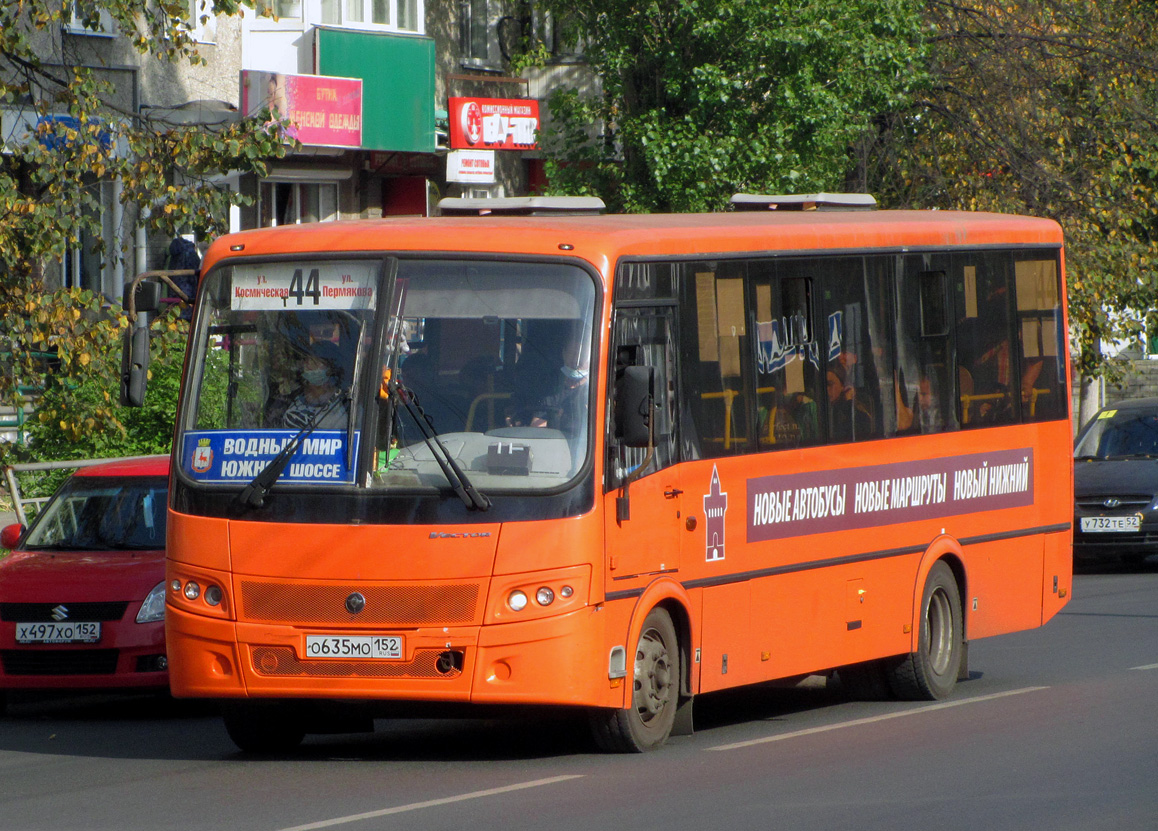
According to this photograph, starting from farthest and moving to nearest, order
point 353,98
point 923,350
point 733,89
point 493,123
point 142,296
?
point 493,123
point 353,98
point 733,89
point 923,350
point 142,296

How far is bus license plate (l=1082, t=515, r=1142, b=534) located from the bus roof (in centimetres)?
995

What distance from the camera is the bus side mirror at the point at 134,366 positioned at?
10172 millimetres

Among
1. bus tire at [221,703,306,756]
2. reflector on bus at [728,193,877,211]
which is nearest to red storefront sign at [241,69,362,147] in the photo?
reflector on bus at [728,193,877,211]

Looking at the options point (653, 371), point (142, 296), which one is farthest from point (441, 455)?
point (142, 296)

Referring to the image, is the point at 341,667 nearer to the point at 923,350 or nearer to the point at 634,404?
the point at 634,404

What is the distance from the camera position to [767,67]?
25.0m

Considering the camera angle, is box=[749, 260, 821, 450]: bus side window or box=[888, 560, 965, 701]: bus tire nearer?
box=[749, 260, 821, 450]: bus side window

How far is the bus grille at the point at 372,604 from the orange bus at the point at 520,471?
10mm

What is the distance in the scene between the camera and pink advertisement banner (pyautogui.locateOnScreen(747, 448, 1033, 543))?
35.6 feet

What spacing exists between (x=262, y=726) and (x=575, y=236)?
9.72 feet

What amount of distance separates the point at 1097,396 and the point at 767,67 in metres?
21.4

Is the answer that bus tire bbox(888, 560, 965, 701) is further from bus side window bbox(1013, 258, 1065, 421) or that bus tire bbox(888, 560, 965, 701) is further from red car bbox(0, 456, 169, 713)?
red car bbox(0, 456, 169, 713)

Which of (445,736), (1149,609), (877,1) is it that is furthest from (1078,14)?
(445,736)

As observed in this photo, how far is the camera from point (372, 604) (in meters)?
9.26
